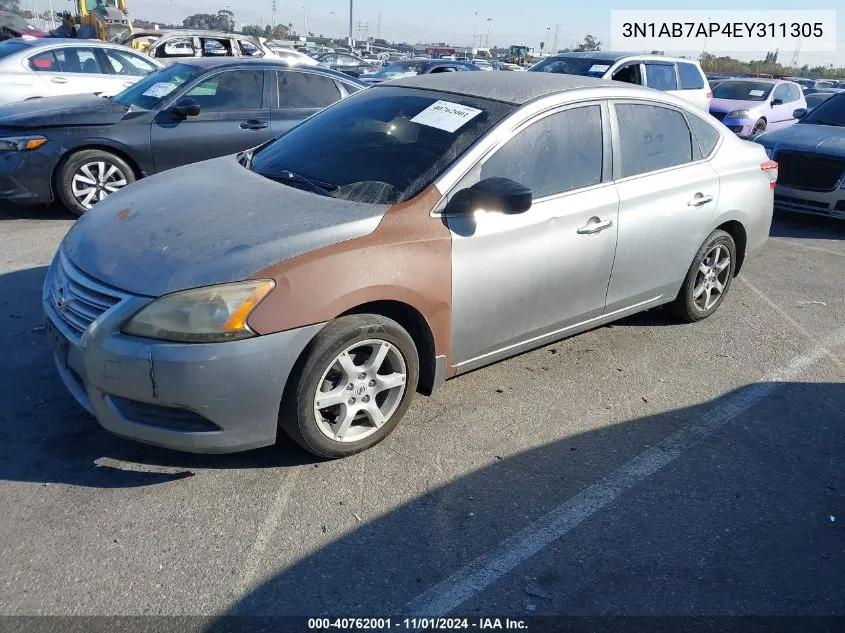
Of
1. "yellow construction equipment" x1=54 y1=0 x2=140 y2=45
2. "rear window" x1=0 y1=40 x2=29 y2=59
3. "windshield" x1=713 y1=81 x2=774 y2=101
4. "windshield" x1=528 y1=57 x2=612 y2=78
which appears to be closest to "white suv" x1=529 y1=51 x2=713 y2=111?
"windshield" x1=528 y1=57 x2=612 y2=78

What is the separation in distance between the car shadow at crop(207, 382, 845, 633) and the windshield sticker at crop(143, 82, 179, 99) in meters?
5.44

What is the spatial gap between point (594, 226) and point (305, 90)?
190 inches

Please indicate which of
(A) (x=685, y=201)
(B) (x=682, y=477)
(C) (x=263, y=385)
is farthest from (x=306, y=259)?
(A) (x=685, y=201)

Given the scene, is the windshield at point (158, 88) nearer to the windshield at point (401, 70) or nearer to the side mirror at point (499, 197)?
the side mirror at point (499, 197)

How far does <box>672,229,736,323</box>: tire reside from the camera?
15.5ft

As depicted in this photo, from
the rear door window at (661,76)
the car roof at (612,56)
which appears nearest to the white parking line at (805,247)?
the car roof at (612,56)

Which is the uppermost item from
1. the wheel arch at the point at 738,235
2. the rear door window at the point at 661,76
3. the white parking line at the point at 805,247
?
the rear door window at the point at 661,76

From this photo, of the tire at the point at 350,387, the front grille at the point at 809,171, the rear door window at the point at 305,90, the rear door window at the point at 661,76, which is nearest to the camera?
the tire at the point at 350,387

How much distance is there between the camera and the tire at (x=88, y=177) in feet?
21.3

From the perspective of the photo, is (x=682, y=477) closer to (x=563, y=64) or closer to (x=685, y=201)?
(x=685, y=201)

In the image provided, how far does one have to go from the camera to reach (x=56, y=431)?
10.8ft

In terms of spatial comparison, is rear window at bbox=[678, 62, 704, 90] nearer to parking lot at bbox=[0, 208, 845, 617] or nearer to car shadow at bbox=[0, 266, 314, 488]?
parking lot at bbox=[0, 208, 845, 617]

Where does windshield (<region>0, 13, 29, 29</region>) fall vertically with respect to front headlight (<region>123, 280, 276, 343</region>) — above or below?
above

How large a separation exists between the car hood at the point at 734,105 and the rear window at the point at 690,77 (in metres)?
2.96
